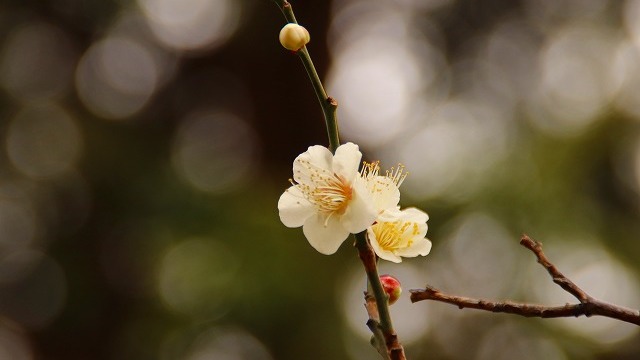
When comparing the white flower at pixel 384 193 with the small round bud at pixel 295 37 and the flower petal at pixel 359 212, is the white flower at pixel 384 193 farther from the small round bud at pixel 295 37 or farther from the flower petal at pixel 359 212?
the small round bud at pixel 295 37

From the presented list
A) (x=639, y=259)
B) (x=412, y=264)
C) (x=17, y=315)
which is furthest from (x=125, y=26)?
(x=639, y=259)

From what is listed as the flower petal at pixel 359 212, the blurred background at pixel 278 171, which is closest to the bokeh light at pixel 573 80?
the blurred background at pixel 278 171

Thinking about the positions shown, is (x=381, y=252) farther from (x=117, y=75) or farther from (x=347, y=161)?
(x=117, y=75)

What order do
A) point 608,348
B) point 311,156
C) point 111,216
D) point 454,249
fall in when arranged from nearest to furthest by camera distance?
point 311,156
point 608,348
point 454,249
point 111,216

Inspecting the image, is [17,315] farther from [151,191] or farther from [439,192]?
[439,192]

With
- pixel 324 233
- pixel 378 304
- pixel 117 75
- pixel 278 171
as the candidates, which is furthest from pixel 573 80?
pixel 378 304

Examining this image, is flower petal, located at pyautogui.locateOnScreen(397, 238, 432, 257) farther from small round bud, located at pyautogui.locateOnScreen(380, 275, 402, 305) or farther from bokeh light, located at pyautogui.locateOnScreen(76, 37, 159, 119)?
bokeh light, located at pyautogui.locateOnScreen(76, 37, 159, 119)
